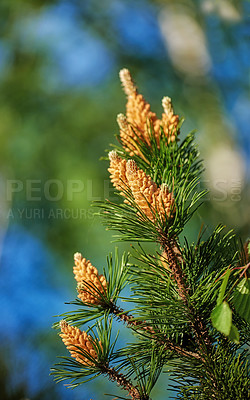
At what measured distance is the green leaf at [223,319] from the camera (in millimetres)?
236

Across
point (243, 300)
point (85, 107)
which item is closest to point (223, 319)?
point (243, 300)

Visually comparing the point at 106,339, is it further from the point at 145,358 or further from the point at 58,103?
the point at 58,103

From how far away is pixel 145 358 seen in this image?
1.07 feet

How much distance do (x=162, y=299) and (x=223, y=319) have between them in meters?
0.07

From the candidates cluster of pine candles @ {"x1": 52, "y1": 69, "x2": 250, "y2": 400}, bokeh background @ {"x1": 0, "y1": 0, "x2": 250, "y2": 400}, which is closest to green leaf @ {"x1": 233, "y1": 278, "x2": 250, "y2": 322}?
cluster of pine candles @ {"x1": 52, "y1": 69, "x2": 250, "y2": 400}

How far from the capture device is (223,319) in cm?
24

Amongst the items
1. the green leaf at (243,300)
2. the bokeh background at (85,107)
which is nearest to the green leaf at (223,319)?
the green leaf at (243,300)

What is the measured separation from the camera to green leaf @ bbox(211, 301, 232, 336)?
24 cm

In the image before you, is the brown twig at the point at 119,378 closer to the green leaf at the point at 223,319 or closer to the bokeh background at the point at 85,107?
the green leaf at the point at 223,319

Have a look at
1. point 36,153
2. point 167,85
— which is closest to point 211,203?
point 167,85

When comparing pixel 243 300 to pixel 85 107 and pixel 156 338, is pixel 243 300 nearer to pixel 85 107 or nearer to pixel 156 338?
pixel 156 338

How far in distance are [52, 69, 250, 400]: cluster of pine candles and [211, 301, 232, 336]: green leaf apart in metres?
0.03

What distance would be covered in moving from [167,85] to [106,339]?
137 cm

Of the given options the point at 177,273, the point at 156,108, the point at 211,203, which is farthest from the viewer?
the point at 156,108
